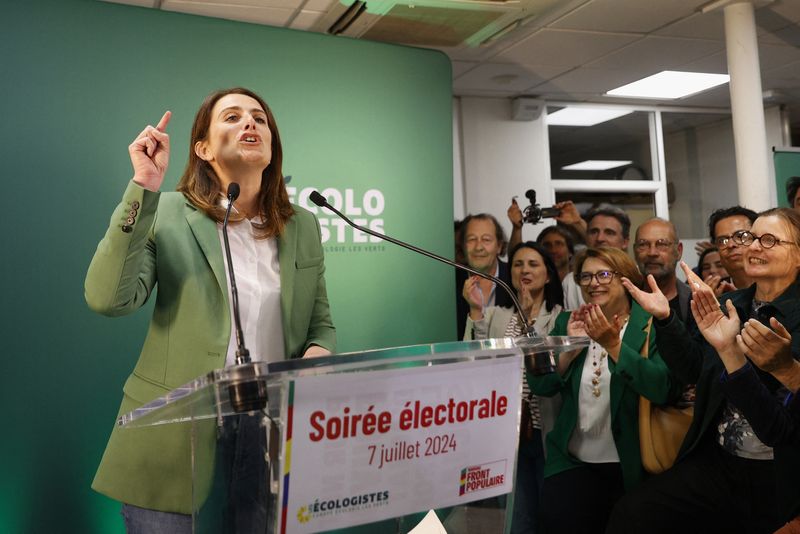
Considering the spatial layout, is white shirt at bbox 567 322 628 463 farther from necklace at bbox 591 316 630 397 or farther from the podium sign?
the podium sign

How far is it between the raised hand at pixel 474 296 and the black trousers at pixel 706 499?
143 cm

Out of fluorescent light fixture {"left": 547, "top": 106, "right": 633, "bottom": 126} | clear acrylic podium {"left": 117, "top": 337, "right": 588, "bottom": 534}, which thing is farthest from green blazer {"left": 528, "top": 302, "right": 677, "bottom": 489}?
fluorescent light fixture {"left": 547, "top": 106, "right": 633, "bottom": 126}

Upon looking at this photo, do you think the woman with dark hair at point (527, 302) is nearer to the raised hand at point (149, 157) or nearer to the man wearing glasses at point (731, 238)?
the man wearing glasses at point (731, 238)

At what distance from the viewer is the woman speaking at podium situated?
5.14ft

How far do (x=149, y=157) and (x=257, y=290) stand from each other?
372 mm

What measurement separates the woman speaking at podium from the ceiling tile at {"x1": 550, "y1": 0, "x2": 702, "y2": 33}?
3292mm

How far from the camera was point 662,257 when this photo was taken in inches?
136

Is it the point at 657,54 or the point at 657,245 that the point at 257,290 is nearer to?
the point at 657,245

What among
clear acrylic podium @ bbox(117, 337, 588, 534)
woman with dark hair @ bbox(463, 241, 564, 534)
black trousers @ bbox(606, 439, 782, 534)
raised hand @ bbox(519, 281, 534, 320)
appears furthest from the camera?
raised hand @ bbox(519, 281, 534, 320)

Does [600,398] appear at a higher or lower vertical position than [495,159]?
lower

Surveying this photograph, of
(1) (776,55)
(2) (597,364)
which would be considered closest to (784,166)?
(1) (776,55)

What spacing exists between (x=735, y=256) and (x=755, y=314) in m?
0.97

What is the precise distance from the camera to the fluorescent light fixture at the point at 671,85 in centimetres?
643

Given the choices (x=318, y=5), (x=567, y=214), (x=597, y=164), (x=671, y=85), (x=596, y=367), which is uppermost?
(x=671, y=85)
